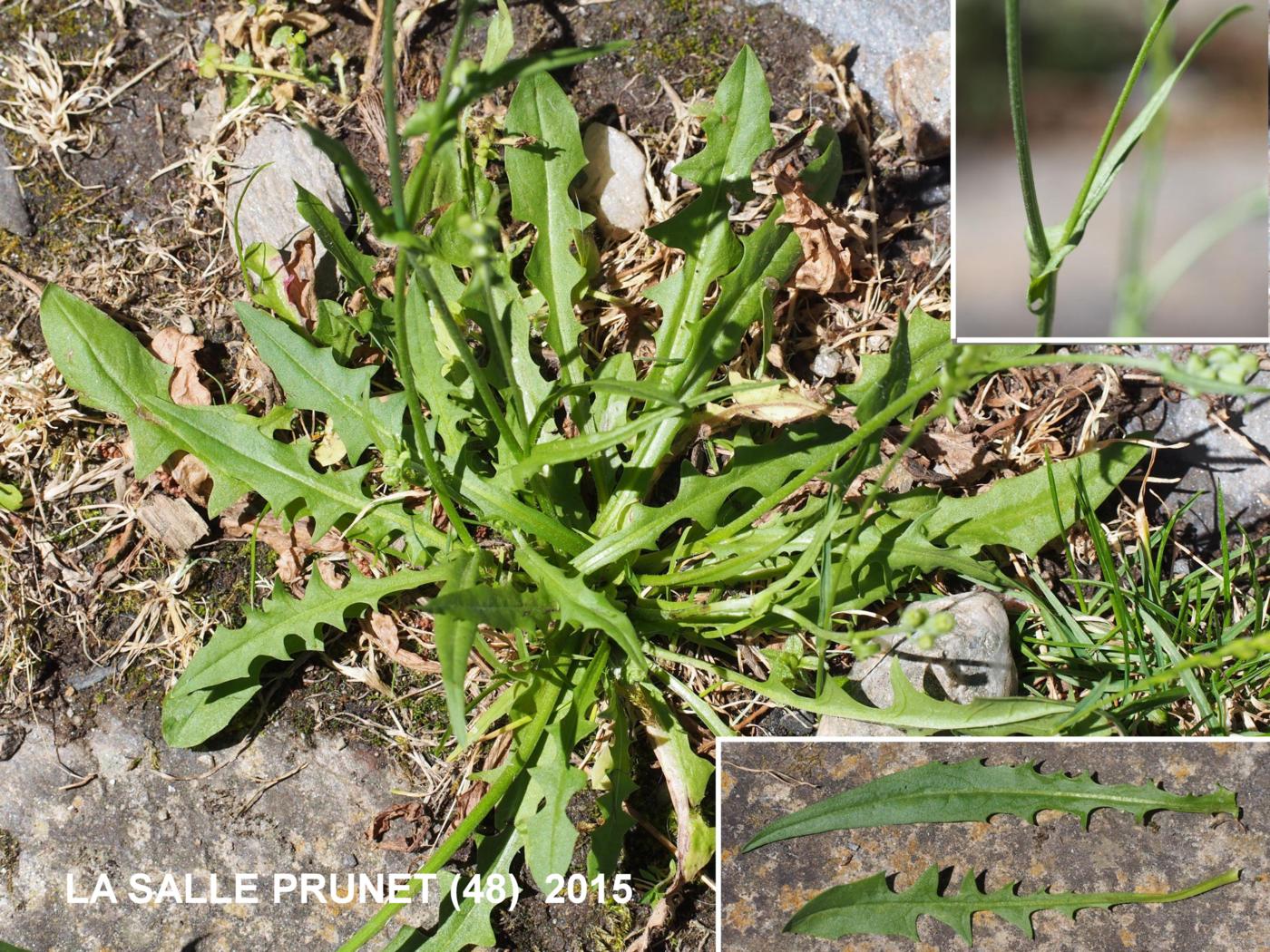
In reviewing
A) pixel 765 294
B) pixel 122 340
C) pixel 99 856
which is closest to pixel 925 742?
pixel 765 294

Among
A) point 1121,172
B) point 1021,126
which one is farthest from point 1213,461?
point 1021,126

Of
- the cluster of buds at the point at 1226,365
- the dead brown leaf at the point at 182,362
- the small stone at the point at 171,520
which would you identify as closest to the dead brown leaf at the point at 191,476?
the small stone at the point at 171,520

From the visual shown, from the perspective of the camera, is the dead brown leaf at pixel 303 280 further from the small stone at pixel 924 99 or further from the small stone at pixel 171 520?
the small stone at pixel 924 99

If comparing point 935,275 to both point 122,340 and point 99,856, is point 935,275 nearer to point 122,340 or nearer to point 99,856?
point 122,340

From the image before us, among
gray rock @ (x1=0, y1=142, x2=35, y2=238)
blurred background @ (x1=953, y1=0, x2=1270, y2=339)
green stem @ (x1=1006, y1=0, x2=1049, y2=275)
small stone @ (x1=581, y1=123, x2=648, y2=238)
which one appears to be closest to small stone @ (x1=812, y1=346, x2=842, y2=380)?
blurred background @ (x1=953, y1=0, x2=1270, y2=339)

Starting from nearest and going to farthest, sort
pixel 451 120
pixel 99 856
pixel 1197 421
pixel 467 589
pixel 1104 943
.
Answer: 1. pixel 451 120
2. pixel 467 589
3. pixel 1104 943
4. pixel 99 856
5. pixel 1197 421

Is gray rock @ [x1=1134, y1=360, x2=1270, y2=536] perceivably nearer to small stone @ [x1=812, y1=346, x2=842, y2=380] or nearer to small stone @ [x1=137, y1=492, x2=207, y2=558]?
small stone @ [x1=812, y1=346, x2=842, y2=380]
